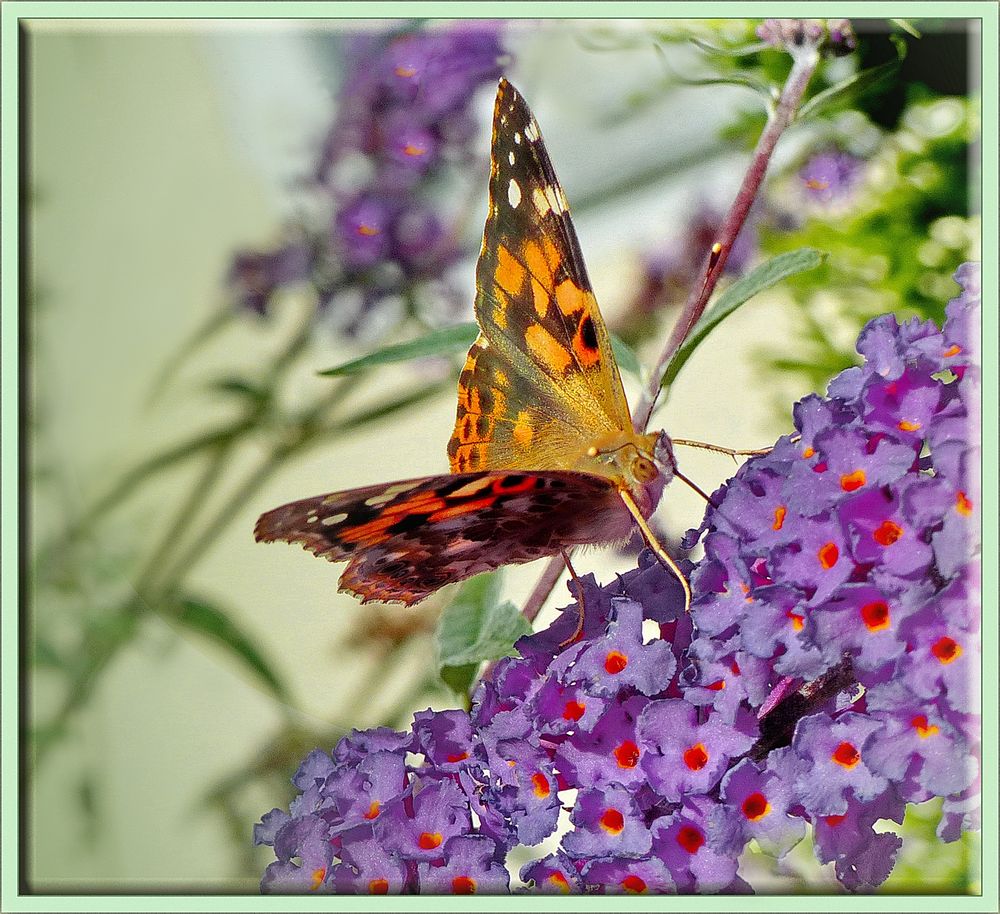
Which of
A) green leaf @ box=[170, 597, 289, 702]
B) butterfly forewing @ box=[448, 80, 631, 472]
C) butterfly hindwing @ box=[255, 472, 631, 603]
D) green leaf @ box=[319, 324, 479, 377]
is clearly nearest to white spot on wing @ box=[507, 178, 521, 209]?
butterfly forewing @ box=[448, 80, 631, 472]

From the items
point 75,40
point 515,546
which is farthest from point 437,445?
point 515,546

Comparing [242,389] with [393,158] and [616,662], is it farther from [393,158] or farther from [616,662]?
[616,662]

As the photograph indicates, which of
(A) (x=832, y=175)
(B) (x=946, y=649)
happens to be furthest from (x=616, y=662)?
(A) (x=832, y=175)

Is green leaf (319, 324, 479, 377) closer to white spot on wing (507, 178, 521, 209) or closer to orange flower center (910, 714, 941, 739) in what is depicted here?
white spot on wing (507, 178, 521, 209)

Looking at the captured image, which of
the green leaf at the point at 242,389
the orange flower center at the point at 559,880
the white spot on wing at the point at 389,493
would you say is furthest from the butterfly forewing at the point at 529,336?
the green leaf at the point at 242,389

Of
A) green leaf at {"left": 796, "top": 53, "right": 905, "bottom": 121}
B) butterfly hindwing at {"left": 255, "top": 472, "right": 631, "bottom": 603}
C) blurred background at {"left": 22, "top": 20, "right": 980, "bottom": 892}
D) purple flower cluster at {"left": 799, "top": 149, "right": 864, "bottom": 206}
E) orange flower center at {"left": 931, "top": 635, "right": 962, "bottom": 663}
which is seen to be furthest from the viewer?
purple flower cluster at {"left": 799, "top": 149, "right": 864, "bottom": 206}

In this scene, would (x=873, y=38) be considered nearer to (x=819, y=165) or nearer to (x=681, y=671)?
(x=819, y=165)

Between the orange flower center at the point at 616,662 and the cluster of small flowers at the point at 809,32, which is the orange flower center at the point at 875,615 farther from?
the cluster of small flowers at the point at 809,32

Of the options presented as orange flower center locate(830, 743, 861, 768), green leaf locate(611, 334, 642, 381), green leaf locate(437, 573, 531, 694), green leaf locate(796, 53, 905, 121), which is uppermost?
green leaf locate(796, 53, 905, 121)
